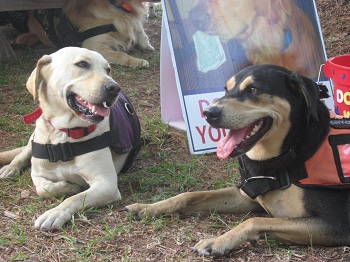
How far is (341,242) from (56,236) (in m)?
1.59

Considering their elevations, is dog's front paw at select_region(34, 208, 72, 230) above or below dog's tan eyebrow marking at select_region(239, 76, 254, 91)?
below

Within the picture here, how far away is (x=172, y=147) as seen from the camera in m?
4.83

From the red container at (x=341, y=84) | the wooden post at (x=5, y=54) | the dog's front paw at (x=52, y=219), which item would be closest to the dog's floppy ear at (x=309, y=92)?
the red container at (x=341, y=84)

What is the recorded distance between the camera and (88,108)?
11.9ft

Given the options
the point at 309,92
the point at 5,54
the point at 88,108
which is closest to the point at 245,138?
the point at 309,92

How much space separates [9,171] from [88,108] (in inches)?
38.0

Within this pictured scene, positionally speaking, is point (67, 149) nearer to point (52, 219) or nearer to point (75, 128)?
point (75, 128)

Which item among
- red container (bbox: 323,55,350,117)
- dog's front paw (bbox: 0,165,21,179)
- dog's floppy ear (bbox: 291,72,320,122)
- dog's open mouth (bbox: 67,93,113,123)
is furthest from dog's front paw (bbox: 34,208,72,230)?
red container (bbox: 323,55,350,117)

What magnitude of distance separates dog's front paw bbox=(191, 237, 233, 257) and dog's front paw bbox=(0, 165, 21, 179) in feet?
5.75

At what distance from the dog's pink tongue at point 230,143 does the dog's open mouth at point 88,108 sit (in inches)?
33.2

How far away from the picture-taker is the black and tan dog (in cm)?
304

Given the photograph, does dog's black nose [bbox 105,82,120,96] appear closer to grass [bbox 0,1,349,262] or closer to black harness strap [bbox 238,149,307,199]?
grass [bbox 0,1,349,262]

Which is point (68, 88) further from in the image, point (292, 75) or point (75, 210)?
point (292, 75)

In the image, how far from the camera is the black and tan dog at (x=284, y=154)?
3.04 m
